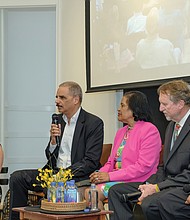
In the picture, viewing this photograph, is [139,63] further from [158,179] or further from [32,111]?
[32,111]

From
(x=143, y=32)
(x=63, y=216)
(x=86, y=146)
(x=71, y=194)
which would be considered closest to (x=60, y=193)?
(x=71, y=194)

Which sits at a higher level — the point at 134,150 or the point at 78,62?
the point at 78,62

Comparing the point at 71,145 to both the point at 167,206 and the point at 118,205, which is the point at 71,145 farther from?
the point at 167,206

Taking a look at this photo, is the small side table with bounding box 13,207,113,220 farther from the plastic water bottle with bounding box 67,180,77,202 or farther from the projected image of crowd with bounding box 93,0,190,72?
the projected image of crowd with bounding box 93,0,190,72

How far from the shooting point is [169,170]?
370cm

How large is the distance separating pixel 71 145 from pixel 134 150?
63 cm

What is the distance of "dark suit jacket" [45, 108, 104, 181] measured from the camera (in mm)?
4437

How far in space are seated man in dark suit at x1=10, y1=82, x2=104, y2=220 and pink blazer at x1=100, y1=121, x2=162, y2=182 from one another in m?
0.30

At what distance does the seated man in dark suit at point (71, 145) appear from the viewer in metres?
4.47

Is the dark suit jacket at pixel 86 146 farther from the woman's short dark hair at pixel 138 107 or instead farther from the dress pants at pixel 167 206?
the dress pants at pixel 167 206

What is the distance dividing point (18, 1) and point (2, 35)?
532 mm

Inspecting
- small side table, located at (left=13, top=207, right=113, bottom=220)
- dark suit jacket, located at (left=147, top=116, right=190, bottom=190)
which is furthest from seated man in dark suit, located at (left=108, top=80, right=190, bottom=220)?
small side table, located at (left=13, top=207, right=113, bottom=220)

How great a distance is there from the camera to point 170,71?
4.51 meters

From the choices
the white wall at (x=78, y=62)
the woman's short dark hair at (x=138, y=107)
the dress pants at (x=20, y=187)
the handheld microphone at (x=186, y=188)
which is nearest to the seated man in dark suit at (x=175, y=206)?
the handheld microphone at (x=186, y=188)
